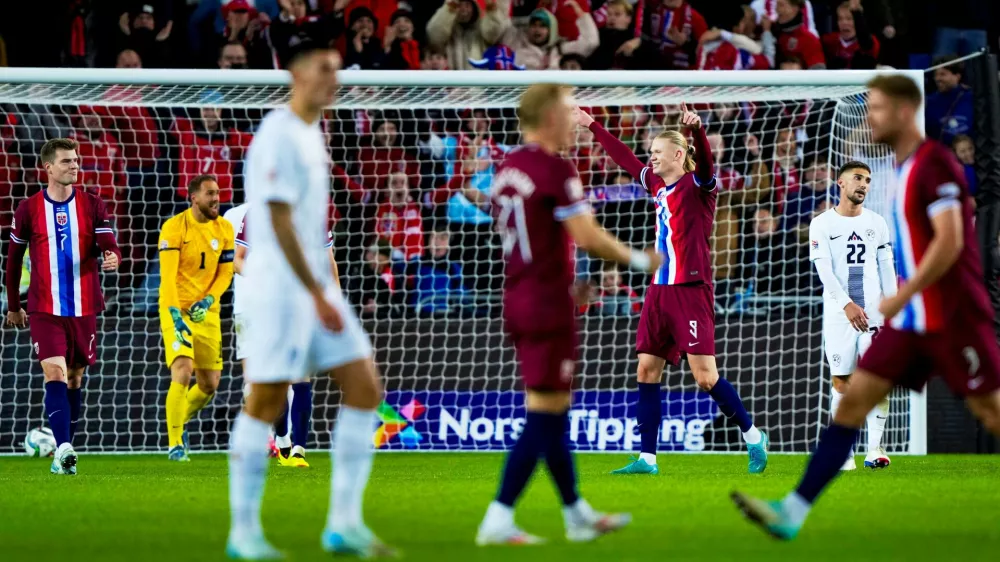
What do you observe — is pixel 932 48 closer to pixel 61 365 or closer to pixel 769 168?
pixel 769 168

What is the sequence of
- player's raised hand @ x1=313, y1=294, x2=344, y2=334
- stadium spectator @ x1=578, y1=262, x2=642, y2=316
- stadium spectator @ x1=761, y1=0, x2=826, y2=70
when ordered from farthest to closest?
stadium spectator @ x1=761, y1=0, x2=826, y2=70, stadium spectator @ x1=578, y1=262, x2=642, y2=316, player's raised hand @ x1=313, y1=294, x2=344, y2=334

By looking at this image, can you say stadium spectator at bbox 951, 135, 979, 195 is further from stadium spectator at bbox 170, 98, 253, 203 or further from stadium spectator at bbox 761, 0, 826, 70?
stadium spectator at bbox 170, 98, 253, 203

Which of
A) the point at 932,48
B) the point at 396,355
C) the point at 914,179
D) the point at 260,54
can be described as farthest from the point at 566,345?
the point at 932,48

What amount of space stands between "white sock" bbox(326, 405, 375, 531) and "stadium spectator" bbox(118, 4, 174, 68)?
1044 cm

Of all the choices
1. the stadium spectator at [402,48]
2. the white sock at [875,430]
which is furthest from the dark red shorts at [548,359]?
the stadium spectator at [402,48]

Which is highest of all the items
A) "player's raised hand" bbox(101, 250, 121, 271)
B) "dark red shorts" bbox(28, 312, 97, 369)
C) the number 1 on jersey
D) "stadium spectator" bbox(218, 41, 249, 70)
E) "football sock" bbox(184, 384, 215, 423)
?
"stadium spectator" bbox(218, 41, 249, 70)

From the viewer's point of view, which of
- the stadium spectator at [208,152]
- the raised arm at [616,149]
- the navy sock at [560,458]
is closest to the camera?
the navy sock at [560,458]

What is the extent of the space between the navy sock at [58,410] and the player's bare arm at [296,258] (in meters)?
5.35

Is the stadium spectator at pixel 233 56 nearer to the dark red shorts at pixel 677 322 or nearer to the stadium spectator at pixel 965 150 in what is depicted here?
the dark red shorts at pixel 677 322

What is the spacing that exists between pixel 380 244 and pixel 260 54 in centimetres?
277

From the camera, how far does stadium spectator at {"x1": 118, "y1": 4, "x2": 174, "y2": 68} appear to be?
567 inches

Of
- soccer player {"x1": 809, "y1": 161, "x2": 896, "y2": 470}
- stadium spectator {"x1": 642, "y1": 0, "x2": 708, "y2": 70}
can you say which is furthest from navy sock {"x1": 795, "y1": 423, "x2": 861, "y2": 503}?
stadium spectator {"x1": 642, "y1": 0, "x2": 708, "y2": 70}

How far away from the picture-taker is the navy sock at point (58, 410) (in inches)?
366

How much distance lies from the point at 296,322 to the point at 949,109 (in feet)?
35.9
